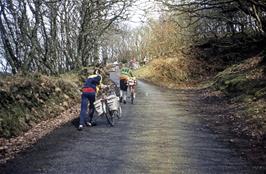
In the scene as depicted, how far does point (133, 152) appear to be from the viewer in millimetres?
10430

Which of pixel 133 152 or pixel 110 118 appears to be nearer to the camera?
pixel 133 152

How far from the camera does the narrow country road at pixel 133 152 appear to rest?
29.3 feet

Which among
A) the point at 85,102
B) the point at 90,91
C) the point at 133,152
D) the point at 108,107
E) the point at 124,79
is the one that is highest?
the point at 124,79

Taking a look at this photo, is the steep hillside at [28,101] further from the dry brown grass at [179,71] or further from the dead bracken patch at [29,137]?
the dry brown grass at [179,71]

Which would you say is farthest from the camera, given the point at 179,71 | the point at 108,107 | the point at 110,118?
the point at 179,71

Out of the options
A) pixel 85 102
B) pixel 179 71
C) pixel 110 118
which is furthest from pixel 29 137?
pixel 179 71

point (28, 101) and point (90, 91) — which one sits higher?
point (90, 91)

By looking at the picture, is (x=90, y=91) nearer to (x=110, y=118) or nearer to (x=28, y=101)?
(x=110, y=118)

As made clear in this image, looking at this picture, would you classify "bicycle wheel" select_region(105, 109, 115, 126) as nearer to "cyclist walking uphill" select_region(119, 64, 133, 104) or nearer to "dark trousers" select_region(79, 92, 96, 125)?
"dark trousers" select_region(79, 92, 96, 125)

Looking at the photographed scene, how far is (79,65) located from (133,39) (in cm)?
7525

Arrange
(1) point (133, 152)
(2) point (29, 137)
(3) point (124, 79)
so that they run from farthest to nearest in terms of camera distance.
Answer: (3) point (124, 79) < (2) point (29, 137) < (1) point (133, 152)

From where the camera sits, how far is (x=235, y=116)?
614 inches

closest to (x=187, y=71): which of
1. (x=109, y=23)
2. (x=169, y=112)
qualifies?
(x=109, y=23)

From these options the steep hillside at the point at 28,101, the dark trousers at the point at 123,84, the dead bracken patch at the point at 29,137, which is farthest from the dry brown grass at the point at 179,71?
the dead bracken patch at the point at 29,137
